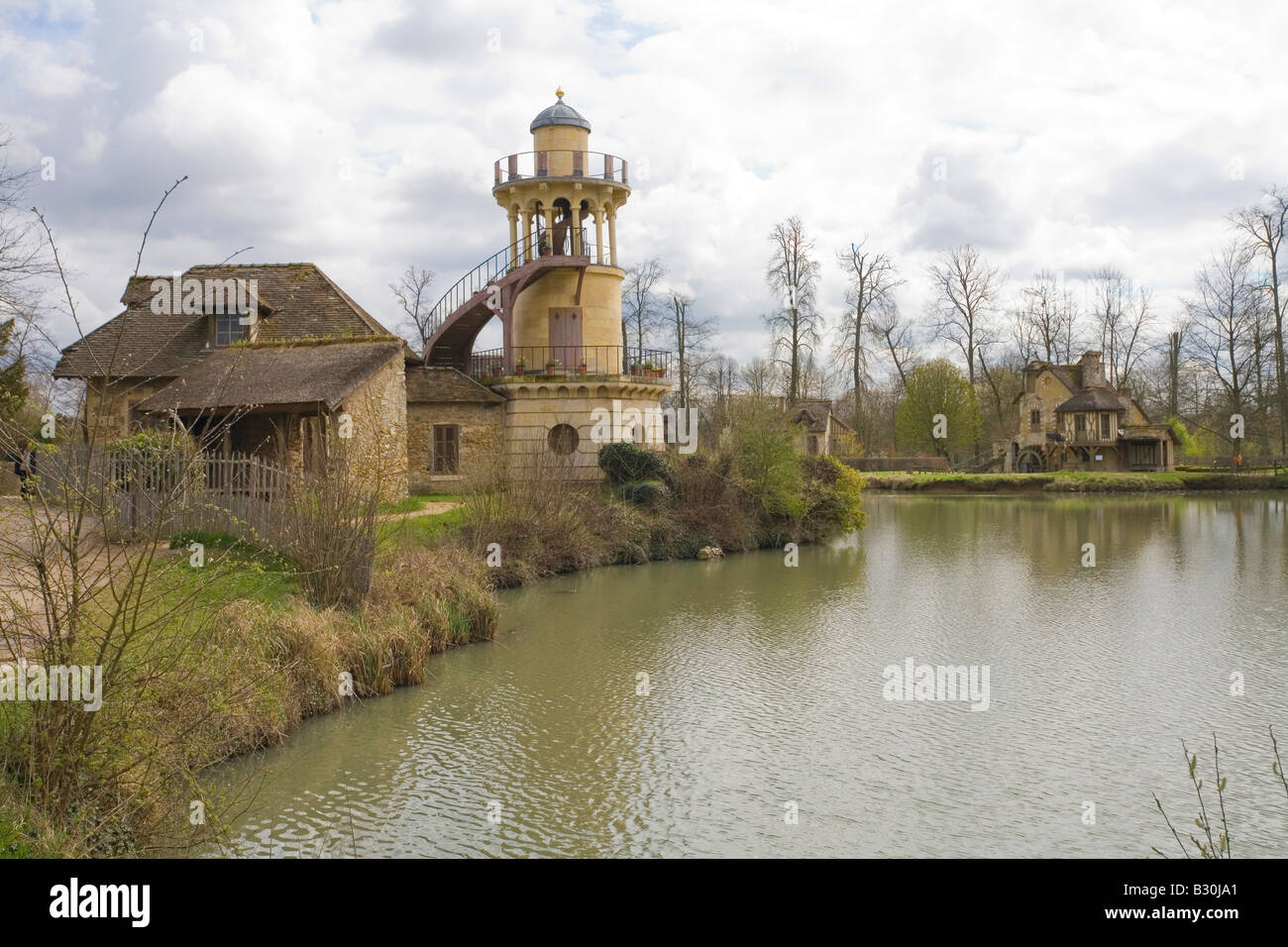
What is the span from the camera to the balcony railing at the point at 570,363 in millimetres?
32219

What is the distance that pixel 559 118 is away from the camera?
3306 cm

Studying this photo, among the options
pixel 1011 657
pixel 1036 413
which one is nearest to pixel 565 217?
pixel 1011 657

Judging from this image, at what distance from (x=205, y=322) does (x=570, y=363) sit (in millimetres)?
10562

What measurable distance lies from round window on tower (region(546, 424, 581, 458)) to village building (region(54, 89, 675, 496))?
0.06 meters

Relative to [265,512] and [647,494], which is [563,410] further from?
[265,512]

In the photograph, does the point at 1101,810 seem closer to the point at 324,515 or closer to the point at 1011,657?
the point at 1011,657

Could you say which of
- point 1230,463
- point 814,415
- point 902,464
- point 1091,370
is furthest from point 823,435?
point 1230,463

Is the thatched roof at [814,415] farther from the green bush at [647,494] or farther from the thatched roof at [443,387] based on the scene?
the green bush at [647,494]

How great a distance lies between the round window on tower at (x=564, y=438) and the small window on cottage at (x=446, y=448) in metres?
→ 2.85

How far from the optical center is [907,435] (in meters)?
62.8

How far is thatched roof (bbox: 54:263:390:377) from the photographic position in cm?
2734

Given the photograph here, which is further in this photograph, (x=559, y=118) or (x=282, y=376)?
(x=559, y=118)

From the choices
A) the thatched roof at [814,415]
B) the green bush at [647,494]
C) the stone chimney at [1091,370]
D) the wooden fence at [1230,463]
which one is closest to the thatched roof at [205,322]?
the green bush at [647,494]
